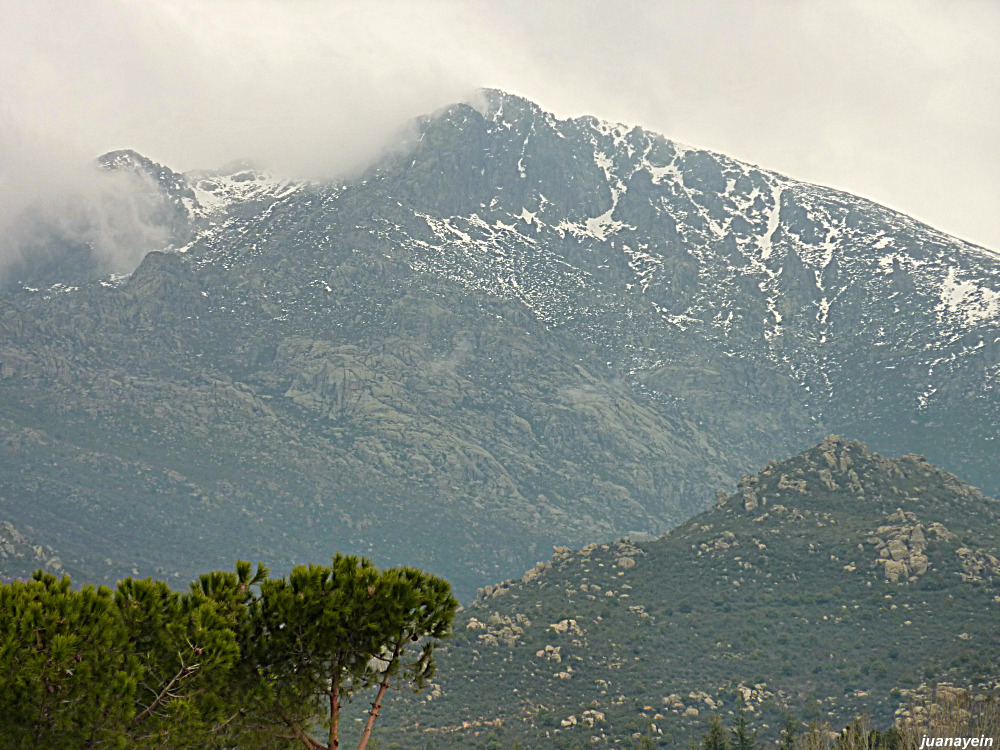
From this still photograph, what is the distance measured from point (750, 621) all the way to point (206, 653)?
9852 centimetres

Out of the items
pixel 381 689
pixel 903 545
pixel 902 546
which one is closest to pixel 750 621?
pixel 902 546

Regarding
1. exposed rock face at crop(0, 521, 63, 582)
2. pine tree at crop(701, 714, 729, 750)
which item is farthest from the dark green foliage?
exposed rock face at crop(0, 521, 63, 582)

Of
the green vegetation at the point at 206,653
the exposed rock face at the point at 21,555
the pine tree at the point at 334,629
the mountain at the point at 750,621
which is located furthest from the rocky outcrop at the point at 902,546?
the exposed rock face at the point at 21,555

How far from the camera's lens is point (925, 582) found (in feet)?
370

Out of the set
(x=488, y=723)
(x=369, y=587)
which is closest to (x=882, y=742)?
(x=488, y=723)

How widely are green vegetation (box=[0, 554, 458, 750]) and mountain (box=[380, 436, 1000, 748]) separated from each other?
191 ft

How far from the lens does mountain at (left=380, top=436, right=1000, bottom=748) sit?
298 feet

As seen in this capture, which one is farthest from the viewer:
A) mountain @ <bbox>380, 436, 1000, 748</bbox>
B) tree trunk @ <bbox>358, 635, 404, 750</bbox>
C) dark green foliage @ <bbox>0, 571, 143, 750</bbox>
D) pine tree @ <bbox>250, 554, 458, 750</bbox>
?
mountain @ <bbox>380, 436, 1000, 748</bbox>

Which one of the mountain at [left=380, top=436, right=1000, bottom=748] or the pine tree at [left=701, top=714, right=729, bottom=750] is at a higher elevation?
the mountain at [left=380, top=436, right=1000, bottom=748]

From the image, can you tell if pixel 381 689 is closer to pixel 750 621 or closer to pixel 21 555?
pixel 750 621

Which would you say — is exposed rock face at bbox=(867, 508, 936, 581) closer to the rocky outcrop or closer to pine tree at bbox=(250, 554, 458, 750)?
the rocky outcrop

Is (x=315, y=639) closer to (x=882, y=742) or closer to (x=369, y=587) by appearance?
(x=369, y=587)

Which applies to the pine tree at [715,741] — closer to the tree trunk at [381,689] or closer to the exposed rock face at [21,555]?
the tree trunk at [381,689]

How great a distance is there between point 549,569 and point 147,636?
4611 inches
